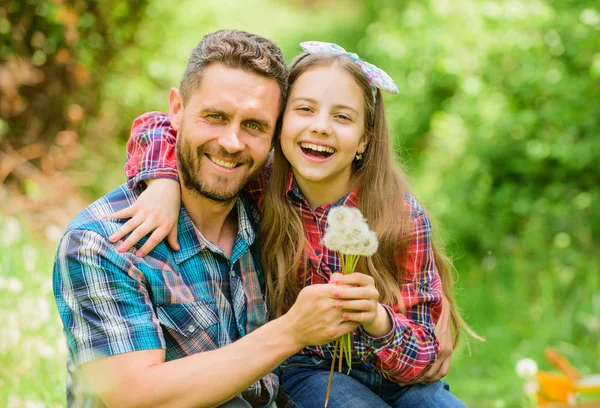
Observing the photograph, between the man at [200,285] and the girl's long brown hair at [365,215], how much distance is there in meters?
0.10

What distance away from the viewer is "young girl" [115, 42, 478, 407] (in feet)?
10.5

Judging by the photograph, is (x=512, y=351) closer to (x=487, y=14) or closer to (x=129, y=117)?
(x=487, y=14)

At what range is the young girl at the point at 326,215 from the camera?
3195mm

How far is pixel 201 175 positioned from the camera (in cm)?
311

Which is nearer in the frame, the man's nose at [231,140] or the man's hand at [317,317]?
the man's hand at [317,317]

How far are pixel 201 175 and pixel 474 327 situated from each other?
4.46 metres

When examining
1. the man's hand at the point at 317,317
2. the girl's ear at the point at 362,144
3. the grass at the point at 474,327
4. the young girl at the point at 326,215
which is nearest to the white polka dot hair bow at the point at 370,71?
the young girl at the point at 326,215

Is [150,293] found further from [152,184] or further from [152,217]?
[152,184]

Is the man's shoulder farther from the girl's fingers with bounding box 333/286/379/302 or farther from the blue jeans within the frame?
the blue jeans

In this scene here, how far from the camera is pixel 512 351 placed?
6461 mm

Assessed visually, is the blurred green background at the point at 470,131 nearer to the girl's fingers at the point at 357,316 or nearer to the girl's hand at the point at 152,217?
the girl's hand at the point at 152,217

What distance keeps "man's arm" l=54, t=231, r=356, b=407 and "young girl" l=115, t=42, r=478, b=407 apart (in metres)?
0.46

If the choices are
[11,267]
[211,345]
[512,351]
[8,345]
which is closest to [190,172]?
[211,345]

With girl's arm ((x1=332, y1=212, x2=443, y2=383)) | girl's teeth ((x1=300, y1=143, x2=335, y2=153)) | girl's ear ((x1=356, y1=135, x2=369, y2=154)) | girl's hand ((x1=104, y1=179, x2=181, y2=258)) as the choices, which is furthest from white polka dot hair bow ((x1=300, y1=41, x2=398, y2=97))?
girl's hand ((x1=104, y1=179, x2=181, y2=258))
